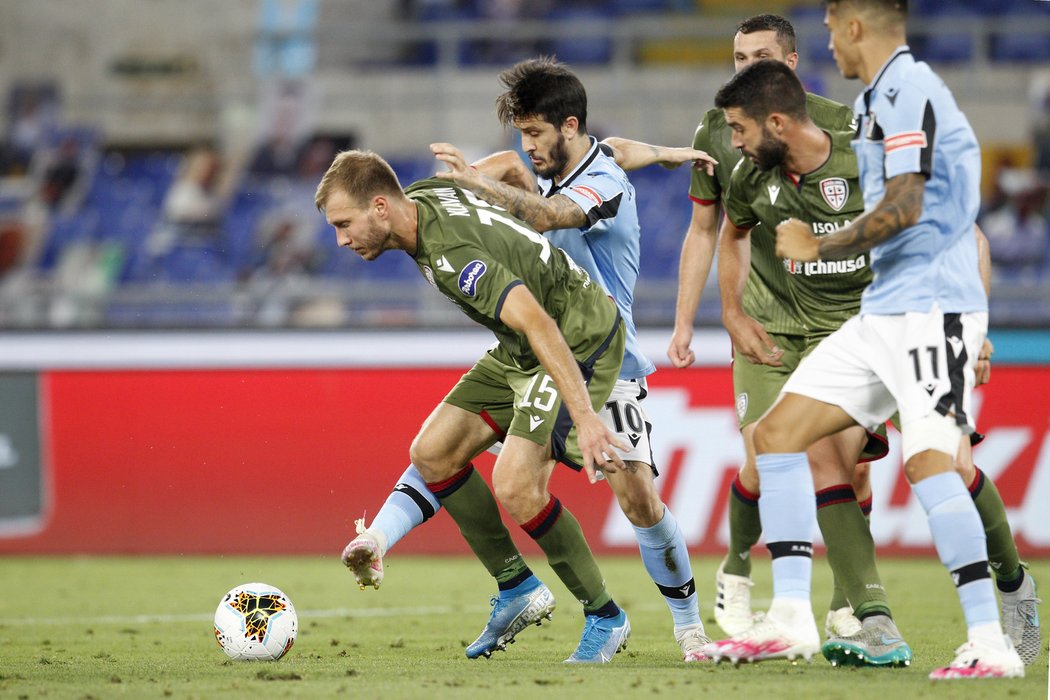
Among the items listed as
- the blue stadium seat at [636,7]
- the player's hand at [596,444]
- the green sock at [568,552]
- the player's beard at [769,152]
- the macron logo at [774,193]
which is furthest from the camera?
the blue stadium seat at [636,7]

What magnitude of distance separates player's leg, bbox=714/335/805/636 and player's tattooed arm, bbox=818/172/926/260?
149 centimetres

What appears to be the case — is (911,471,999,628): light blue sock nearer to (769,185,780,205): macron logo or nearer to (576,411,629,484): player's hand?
(576,411,629,484): player's hand

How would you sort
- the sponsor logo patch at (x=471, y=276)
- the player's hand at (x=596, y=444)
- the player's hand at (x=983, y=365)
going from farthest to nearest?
the player's hand at (x=983, y=365) → the sponsor logo patch at (x=471, y=276) → the player's hand at (x=596, y=444)

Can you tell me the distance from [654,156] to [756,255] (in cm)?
64

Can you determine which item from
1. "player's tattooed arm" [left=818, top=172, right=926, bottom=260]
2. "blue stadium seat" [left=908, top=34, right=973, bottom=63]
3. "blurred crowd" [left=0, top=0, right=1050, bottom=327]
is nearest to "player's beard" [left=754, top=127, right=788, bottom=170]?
"player's tattooed arm" [left=818, top=172, right=926, bottom=260]

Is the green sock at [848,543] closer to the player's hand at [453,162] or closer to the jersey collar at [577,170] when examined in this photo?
the jersey collar at [577,170]

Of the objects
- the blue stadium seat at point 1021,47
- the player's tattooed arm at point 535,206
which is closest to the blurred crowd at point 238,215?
the blue stadium seat at point 1021,47

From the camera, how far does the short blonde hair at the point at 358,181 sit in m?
5.17

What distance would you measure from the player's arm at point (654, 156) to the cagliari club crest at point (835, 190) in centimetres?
66

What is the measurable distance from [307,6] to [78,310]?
22.2 ft

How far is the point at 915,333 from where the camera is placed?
4.57m

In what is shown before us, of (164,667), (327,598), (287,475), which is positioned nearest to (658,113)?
(287,475)

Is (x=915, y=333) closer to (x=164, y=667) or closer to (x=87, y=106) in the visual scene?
(x=164, y=667)

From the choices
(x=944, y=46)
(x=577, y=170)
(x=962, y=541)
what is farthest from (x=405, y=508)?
(x=944, y=46)
